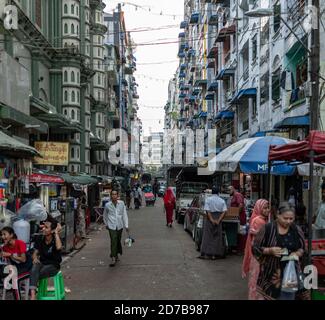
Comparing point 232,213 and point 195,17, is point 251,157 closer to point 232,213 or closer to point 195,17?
point 232,213

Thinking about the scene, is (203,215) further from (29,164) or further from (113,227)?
(29,164)

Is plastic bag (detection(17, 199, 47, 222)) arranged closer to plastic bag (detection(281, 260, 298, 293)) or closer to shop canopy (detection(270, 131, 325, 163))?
shop canopy (detection(270, 131, 325, 163))

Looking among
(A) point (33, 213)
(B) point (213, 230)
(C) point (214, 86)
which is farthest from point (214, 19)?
(A) point (33, 213)

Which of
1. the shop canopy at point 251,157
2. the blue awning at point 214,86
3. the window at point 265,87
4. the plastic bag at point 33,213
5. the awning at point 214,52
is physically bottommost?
the plastic bag at point 33,213

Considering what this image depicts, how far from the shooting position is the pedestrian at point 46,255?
7.61m

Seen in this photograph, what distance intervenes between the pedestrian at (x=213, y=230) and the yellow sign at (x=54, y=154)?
23.0 ft

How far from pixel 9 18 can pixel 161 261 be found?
8707 millimetres

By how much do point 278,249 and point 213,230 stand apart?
7.49 m

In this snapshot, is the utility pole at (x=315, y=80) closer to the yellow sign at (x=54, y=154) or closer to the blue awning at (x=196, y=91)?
the yellow sign at (x=54, y=154)

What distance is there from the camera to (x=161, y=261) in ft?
42.3

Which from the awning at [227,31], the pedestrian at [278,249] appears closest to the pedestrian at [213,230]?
the pedestrian at [278,249]

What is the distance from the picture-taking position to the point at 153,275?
10.9 m

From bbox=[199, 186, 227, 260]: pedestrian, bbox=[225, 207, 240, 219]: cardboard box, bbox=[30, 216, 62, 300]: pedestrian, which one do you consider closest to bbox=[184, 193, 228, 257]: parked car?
bbox=[199, 186, 227, 260]: pedestrian
